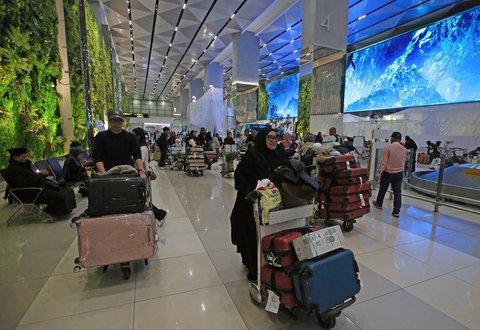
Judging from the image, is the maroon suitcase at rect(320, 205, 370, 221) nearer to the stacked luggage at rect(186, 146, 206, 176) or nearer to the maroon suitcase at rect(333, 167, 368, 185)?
the maroon suitcase at rect(333, 167, 368, 185)

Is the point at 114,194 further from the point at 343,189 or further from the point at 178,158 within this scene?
the point at 178,158

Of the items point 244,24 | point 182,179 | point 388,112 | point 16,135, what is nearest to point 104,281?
point 16,135

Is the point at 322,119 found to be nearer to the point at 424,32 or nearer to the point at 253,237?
the point at 253,237

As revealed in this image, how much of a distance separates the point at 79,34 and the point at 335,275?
7906 millimetres

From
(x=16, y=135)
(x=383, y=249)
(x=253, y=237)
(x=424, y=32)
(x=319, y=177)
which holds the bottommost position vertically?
(x=383, y=249)

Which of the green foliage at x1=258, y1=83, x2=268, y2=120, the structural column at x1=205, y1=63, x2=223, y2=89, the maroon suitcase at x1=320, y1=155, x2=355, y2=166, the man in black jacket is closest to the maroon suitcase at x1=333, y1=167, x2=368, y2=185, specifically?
the maroon suitcase at x1=320, y1=155, x2=355, y2=166

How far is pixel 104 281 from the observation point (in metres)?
2.24

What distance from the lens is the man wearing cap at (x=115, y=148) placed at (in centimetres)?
263

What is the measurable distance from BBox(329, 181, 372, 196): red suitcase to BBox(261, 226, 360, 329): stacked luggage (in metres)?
1.83

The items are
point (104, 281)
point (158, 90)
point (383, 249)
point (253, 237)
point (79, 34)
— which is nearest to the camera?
point (253, 237)

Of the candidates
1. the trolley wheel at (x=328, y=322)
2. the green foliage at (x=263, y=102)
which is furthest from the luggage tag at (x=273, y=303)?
the green foliage at (x=263, y=102)

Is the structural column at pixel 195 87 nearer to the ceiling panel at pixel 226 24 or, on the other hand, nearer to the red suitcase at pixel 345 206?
the ceiling panel at pixel 226 24

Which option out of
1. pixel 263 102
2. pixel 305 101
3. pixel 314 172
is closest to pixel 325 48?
pixel 305 101

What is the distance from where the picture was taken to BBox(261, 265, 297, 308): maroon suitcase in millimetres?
1542
